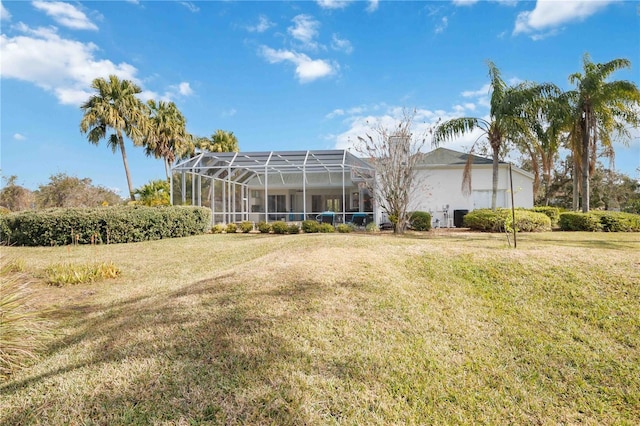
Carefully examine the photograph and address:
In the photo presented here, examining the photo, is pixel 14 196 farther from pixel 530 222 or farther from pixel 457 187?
pixel 530 222

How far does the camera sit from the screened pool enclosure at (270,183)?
17188 mm

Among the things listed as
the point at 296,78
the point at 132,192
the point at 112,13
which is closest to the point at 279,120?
the point at 296,78

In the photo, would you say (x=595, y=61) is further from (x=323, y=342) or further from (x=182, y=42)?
(x=323, y=342)

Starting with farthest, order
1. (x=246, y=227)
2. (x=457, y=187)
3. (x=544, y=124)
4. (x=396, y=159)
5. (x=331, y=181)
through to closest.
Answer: (x=331, y=181) → (x=457, y=187) → (x=246, y=227) → (x=544, y=124) → (x=396, y=159)

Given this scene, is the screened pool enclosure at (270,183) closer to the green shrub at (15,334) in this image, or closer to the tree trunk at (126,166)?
the tree trunk at (126,166)

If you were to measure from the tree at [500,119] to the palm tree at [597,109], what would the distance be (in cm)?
235

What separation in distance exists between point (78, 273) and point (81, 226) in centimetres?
552

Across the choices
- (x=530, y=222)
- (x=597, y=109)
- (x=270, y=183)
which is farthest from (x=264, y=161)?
(x=597, y=109)

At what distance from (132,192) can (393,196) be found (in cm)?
1889

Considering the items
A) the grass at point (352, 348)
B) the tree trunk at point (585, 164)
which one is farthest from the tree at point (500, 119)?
the grass at point (352, 348)

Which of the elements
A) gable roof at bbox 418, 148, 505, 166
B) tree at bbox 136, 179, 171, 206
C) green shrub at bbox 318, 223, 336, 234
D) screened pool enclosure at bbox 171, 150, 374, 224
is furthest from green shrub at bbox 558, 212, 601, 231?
tree at bbox 136, 179, 171, 206

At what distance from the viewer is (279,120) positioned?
18031 millimetres

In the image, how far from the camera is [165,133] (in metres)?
25.3

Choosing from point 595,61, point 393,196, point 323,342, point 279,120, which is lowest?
point 323,342
